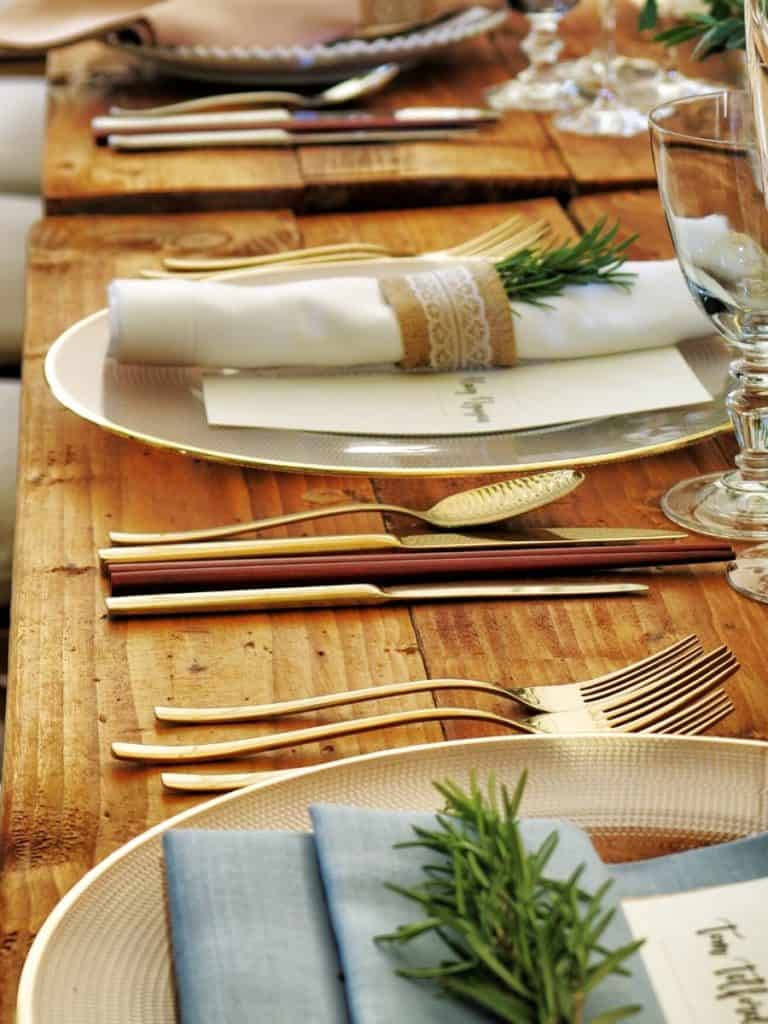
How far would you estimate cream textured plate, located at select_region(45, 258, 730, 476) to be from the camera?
2.73 feet

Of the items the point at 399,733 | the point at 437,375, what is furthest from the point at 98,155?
the point at 399,733

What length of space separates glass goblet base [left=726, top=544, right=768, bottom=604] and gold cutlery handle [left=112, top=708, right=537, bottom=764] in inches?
7.0

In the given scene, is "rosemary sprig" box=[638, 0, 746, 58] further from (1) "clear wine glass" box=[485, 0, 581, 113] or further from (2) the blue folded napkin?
(2) the blue folded napkin

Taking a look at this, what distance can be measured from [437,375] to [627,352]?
124mm

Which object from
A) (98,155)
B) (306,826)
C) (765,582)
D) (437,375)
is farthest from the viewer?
(98,155)

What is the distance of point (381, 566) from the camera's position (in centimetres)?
73

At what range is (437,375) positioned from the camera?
3.13ft

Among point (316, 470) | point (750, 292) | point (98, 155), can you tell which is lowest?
point (98, 155)

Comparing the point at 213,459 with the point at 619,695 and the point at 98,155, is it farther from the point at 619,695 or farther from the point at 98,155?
the point at 98,155

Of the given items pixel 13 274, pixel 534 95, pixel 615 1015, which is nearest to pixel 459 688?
pixel 615 1015

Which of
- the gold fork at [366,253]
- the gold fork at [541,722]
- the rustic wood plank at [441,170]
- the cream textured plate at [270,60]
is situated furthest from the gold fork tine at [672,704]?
the cream textured plate at [270,60]

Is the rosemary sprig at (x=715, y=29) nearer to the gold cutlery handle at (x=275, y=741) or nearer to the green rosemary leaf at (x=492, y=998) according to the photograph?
the gold cutlery handle at (x=275, y=741)

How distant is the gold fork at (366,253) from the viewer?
1117mm

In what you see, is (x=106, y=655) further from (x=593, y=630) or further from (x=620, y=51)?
(x=620, y=51)
